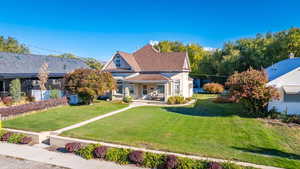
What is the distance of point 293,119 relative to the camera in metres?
13.3

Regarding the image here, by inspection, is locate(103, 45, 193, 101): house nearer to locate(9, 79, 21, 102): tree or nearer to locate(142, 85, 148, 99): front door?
locate(142, 85, 148, 99): front door

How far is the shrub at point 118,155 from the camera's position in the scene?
7555 mm

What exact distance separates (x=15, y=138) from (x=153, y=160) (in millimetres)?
8529

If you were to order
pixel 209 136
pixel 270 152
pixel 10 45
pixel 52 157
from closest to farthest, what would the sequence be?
1. pixel 270 152
2. pixel 52 157
3. pixel 209 136
4. pixel 10 45

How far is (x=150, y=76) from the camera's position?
2534 cm

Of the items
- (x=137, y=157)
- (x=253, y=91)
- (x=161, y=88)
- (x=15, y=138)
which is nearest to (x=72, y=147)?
(x=137, y=157)

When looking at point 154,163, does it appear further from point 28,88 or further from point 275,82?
point 28,88

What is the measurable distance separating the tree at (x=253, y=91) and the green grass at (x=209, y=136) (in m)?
1.69

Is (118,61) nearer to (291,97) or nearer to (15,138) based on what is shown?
(15,138)

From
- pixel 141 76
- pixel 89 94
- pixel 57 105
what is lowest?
pixel 57 105

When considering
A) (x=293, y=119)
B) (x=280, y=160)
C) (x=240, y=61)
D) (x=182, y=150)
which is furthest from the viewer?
(x=240, y=61)

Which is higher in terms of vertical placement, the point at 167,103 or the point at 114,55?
the point at 114,55

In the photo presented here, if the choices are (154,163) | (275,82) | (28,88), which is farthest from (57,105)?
(275,82)

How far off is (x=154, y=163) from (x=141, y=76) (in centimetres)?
1929
